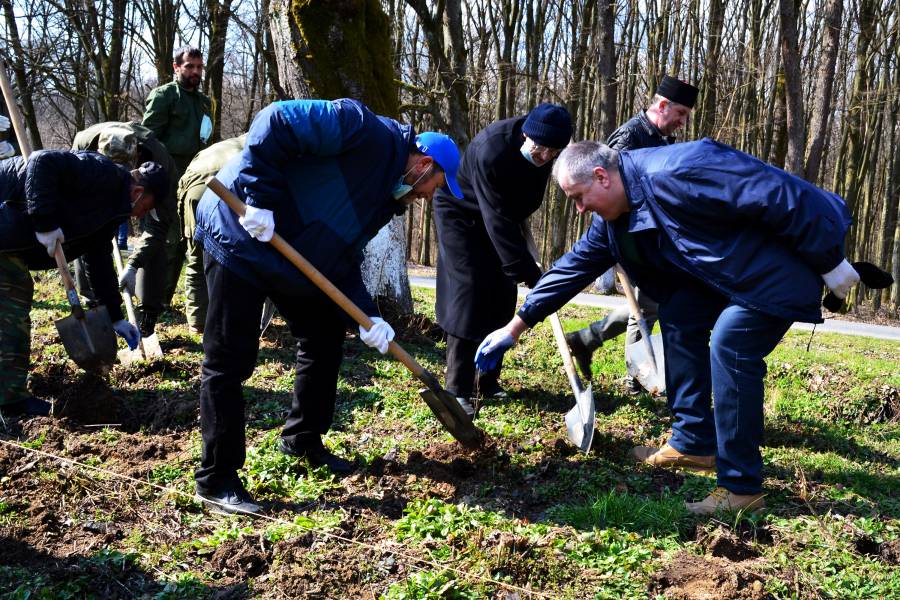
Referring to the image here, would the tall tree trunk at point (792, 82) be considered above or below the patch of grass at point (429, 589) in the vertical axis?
above

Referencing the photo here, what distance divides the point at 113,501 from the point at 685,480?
2883 millimetres

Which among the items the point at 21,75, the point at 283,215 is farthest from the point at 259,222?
the point at 21,75

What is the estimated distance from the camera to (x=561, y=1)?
2144cm

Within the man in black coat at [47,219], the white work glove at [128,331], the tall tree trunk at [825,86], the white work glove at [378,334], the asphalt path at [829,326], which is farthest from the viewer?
the tall tree trunk at [825,86]

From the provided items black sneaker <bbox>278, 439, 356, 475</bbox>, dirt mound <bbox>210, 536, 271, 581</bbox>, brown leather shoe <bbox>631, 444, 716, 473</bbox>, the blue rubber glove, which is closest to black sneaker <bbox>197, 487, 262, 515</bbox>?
dirt mound <bbox>210, 536, 271, 581</bbox>

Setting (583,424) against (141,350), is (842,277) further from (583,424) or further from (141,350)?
(141,350)

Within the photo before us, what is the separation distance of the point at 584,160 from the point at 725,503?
1.71 meters

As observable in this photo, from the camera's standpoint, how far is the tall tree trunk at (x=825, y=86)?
35.6 ft

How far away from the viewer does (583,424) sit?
4152 mm

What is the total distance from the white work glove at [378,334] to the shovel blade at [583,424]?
3.91 feet

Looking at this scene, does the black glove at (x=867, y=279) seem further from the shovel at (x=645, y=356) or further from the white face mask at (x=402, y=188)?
the white face mask at (x=402, y=188)

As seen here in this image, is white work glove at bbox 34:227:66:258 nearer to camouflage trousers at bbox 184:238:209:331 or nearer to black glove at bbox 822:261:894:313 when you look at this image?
camouflage trousers at bbox 184:238:209:331

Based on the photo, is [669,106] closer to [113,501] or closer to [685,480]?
[685,480]

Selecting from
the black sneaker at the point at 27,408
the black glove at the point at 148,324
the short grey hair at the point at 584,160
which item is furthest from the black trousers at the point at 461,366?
the black glove at the point at 148,324
